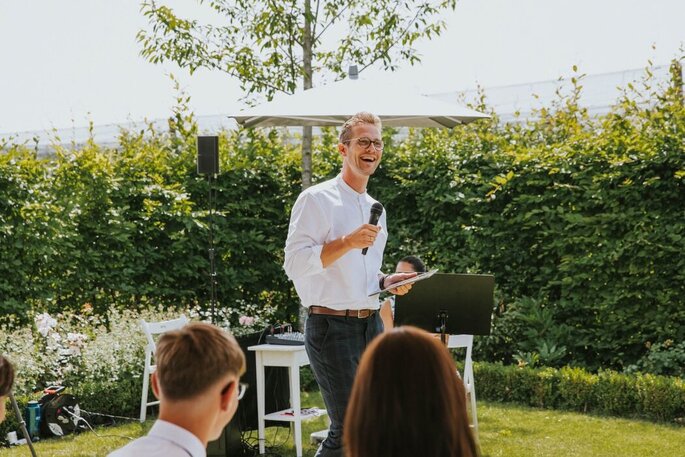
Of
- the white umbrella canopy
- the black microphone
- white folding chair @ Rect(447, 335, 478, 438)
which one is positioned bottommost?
white folding chair @ Rect(447, 335, 478, 438)

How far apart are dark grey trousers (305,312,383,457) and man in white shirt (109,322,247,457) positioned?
6.59ft

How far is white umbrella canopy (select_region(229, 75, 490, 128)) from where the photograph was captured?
6.98 meters

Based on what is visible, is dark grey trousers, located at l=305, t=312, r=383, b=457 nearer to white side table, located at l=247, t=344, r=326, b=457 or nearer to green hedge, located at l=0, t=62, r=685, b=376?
white side table, located at l=247, t=344, r=326, b=457

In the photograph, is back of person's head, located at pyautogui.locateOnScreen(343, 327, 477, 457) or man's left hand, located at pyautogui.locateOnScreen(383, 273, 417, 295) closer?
back of person's head, located at pyautogui.locateOnScreen(343, 327, 477, 457)

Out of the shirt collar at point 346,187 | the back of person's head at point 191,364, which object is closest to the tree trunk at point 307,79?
the shirt collar at point 346,187

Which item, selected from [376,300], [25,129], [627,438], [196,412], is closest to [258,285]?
[627,438]

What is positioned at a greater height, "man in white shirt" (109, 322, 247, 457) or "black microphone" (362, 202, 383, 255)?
"black microphone" (362, 202, 383, 255)

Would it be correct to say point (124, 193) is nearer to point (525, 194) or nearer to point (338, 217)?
point (525, 194)

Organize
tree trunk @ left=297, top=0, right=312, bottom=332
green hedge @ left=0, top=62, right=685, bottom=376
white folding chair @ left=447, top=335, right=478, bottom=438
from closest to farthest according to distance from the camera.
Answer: white folding chair @ left=447, top=335, right=478, bottom=438
green hedge @ left=0, top=62, right=685, bottom=376
tree trunk @ left=297, top=0, right=312, bottom=332

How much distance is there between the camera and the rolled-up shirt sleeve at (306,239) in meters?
4.22

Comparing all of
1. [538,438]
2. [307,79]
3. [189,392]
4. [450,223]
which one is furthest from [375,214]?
[307,79]

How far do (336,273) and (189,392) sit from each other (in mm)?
2172

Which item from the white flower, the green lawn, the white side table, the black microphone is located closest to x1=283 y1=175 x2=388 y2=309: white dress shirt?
the black microphone

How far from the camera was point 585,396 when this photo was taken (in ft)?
26.4
